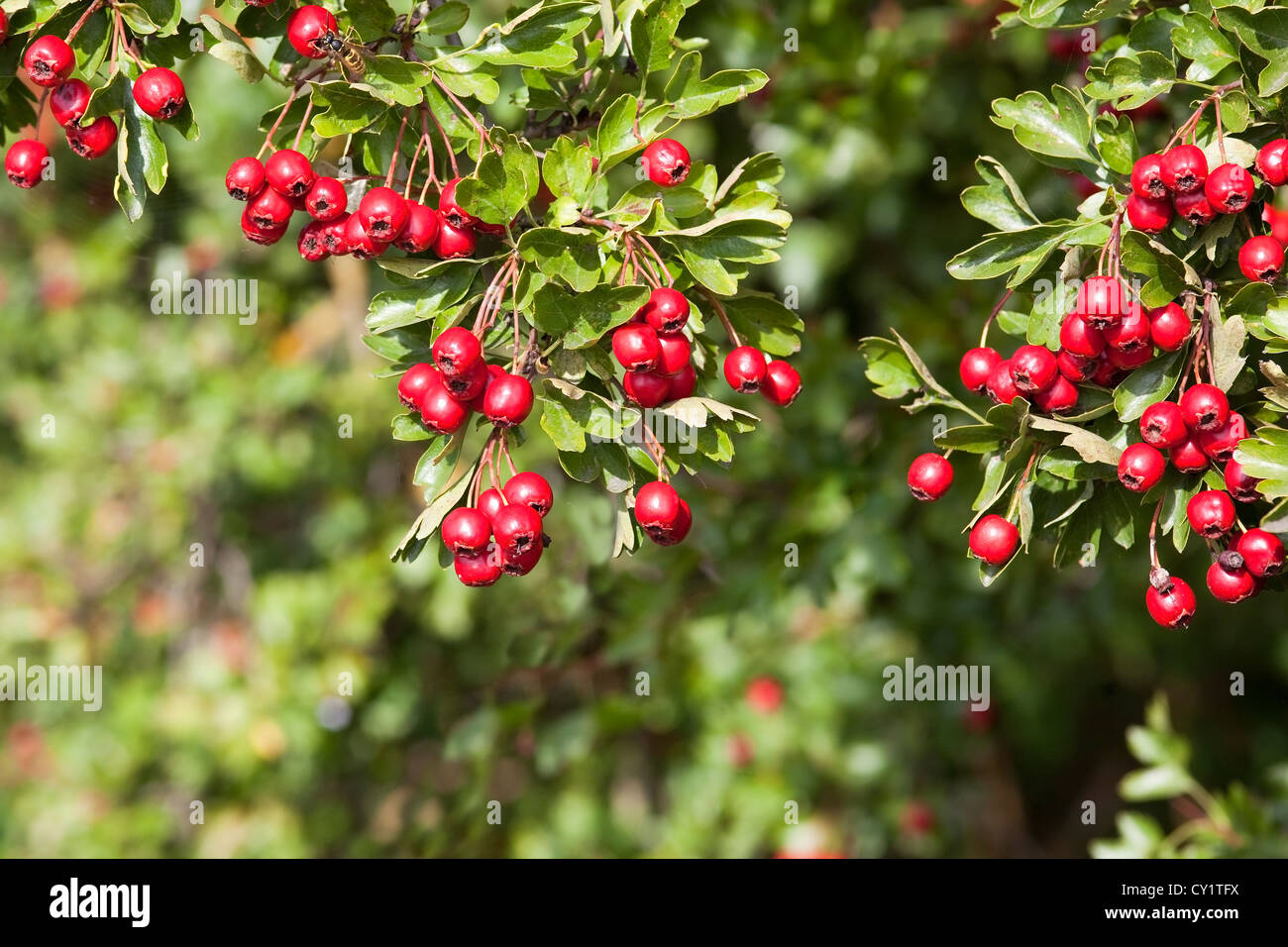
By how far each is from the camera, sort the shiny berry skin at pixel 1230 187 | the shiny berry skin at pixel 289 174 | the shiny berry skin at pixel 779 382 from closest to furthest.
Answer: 1. the shiny berry skin at pixel 1230 187
2. the shiny berry skin at pixel 289 174
3. the shiny berry skin at pixel 779 382

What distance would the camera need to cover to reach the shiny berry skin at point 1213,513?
137 cm

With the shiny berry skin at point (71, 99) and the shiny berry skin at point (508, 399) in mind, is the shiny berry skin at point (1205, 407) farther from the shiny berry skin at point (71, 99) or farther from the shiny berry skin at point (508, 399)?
the shiny berry skin at point (71, 99)

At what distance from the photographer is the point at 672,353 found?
1392 mm

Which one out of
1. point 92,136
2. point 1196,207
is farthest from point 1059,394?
point 92,136

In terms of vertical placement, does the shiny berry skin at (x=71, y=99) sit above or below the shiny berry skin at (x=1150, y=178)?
above

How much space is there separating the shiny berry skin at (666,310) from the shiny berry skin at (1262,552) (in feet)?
2.49

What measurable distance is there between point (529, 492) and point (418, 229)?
1.21ft

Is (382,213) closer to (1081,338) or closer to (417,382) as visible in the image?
(417,382)

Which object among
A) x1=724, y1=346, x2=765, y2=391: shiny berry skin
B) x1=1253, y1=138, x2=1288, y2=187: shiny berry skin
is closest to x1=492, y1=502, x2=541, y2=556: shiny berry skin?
x1=724, y1=346, x2=765, y2=391: shiny berry skin

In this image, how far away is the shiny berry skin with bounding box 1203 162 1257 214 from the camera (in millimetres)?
1320

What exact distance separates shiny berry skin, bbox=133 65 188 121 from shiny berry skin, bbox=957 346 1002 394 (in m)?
1.12

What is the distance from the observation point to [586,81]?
5.28 ft

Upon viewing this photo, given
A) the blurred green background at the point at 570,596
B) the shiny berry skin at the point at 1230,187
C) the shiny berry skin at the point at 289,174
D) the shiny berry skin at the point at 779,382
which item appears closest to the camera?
the shiny berry skin at the point at 1230,187

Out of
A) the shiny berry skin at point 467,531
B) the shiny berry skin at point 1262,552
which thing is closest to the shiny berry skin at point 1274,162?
the shiny berry skin at point 1262,552
